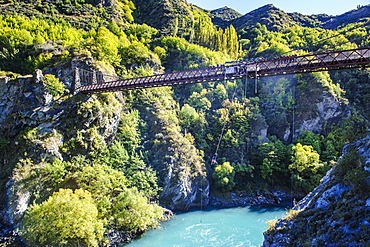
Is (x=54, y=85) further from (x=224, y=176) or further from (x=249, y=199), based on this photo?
(x=249, y=199)

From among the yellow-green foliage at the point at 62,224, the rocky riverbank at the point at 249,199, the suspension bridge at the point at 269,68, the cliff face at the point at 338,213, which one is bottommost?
the rocky riverbank at the point at 249,199

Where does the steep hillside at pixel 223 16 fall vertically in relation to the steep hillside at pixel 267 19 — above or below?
above

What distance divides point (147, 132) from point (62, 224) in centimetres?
1460

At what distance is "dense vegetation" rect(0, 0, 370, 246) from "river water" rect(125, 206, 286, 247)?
1459mm

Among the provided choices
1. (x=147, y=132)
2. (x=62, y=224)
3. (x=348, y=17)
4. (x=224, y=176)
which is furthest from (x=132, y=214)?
(x=348, y=17)

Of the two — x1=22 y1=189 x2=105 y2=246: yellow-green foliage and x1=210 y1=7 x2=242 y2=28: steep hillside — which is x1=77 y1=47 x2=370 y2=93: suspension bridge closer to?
x1=22 y1=189 x2=105 y2=246: yellow-green foliage

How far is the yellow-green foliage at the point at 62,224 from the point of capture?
14641mm

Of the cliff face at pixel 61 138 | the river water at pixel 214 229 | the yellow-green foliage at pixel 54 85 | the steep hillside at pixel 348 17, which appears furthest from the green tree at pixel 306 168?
the steep hillside at pixel 348 17

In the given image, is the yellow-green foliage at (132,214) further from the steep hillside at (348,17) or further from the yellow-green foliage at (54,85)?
the steep hillside at (348,17)

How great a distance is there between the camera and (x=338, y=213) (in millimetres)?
9648

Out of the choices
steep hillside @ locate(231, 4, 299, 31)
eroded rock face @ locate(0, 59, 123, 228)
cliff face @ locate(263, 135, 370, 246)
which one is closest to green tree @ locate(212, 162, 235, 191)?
eroded rock face @ locate(0, 59, 123, 228)

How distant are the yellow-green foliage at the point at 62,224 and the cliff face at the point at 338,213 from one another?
439 inches

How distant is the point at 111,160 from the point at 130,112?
7213 millimetres

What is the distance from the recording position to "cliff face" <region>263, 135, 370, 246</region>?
8.86 meters
